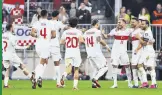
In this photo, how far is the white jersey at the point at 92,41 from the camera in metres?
23.3

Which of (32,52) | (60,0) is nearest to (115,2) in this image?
(60,0)

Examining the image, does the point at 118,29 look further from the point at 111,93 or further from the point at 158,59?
the point at 158,59

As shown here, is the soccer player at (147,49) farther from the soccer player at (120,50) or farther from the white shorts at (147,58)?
the soccer player at (120,50)

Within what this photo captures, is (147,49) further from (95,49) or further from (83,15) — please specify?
(83,15)

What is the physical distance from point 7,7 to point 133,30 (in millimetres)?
10084

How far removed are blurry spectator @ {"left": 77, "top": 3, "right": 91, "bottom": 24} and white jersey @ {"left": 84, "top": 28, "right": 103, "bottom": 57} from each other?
7.54 m

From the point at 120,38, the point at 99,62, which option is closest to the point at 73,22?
the point at 99,62

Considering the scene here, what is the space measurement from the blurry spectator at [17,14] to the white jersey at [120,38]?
27.6 ft

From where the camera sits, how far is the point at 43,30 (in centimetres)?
2205

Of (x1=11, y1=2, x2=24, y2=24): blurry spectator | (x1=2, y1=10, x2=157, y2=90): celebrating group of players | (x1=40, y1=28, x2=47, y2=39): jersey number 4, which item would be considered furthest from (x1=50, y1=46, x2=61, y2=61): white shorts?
(x1=11, y1=2, x2=24, y2=24): blurry spectator

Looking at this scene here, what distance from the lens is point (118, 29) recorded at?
2397 cm

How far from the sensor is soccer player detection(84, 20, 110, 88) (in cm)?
2330

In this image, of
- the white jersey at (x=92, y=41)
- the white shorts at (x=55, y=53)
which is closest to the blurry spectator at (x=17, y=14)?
the white shorts at (x=55, y=53)

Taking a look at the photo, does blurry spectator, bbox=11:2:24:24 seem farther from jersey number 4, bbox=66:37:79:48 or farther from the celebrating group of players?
jersey number 4, bbox=66:37:79:48
